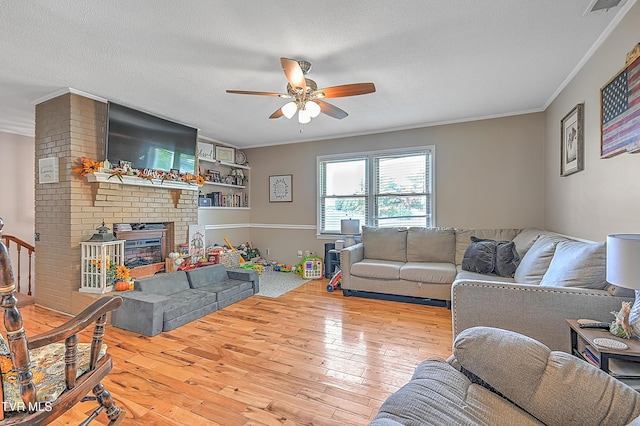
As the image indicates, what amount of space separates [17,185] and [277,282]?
447 cm

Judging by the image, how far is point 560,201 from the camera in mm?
3391

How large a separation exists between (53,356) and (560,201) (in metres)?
4.60

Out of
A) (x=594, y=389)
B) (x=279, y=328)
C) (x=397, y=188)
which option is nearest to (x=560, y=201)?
(x=397, y=188)

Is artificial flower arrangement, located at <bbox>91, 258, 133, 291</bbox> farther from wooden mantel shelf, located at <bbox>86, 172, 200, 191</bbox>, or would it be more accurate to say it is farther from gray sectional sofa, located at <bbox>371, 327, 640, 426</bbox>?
gray sectional sofa, located at <bbox>371, 327, 640, 426</bbox>

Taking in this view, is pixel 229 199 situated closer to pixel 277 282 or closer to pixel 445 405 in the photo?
pixel 277 282

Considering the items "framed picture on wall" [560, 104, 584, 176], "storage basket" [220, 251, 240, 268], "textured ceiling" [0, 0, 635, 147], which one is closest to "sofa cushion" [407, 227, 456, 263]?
"framed picture on wall" [560, 104, 584, 176]

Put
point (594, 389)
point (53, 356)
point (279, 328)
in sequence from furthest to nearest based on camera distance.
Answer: point (279, 328) < point (53, 356) < point (594, 389)

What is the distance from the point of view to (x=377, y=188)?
5.04 m

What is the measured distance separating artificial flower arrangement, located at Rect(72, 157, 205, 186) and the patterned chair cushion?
249 centimetres

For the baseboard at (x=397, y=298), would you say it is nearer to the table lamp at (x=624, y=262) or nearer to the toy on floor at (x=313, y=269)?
the toy on floor at (x=313, y=269)

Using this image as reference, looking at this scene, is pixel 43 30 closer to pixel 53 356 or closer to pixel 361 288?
pixel 53 356

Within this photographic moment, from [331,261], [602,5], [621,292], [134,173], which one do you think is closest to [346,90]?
[602,5]

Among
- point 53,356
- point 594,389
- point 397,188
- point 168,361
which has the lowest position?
point 168,361

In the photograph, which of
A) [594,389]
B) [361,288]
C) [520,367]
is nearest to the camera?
[594,389]
